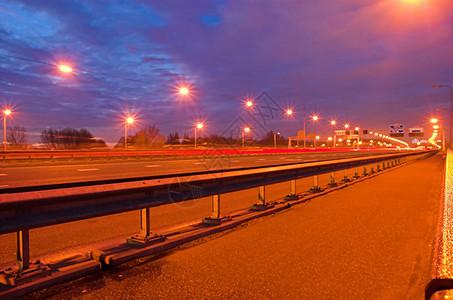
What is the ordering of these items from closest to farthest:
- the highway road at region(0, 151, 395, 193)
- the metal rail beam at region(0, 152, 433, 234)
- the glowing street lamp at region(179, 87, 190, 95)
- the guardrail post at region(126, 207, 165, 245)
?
the metal rail beam at region(0, 152, 433, 234) < the guardrail post at region(126, 207, 165, 245) < the highway road at region(0, 151, 395, 193) < the glowing street lamp at region(179, 87, 190, 95)

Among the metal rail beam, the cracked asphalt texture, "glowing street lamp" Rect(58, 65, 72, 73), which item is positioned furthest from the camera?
"glowing street lamp" Rect(58, 65, 72, 73)

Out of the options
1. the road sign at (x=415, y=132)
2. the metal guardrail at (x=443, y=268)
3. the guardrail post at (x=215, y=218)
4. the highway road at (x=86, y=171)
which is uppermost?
the road sign at (x=415, y=132)

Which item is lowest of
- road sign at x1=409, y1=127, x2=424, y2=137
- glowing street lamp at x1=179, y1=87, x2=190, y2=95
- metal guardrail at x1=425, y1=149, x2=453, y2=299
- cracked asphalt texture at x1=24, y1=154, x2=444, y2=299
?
cracked asphalt texture at x1=24, y1=154, x2=444, y2=299

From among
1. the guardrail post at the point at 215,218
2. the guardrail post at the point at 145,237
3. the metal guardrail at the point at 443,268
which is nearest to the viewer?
the metal guardrail at the point at 443,268

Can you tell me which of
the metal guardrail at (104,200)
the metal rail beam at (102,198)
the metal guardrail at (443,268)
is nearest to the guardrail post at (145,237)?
the metal guardrail at (104,200)

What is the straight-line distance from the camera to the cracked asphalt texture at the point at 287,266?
11.1 feet

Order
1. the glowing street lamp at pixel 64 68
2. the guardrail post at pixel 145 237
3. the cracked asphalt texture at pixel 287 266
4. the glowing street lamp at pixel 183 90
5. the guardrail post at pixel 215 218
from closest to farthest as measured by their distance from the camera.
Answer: the cracked asphalt texture at pixel 287 266, the guardrail post at pixel 145 237, the guardrail post at pixel 215 218, the glowing street lamp at pixel 64 68, the glowing street lamp at pixel 183 90

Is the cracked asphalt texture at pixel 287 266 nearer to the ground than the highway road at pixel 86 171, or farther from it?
farther from it

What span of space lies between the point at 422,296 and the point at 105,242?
12.8 ft

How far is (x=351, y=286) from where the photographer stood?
356 centimetres

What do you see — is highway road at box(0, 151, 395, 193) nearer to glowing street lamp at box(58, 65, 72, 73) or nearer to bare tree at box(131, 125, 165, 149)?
glowing street lamp at box(58, 65, 72, 73)

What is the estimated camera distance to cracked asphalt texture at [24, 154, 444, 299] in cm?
338

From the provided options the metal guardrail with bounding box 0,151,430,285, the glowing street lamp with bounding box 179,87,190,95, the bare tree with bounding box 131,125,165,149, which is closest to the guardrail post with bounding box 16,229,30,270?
the metal guardrail with bounding box 0,151,430,285

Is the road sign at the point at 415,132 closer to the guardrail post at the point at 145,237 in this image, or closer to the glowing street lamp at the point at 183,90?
the glowing street lamp at the point at 183,90
